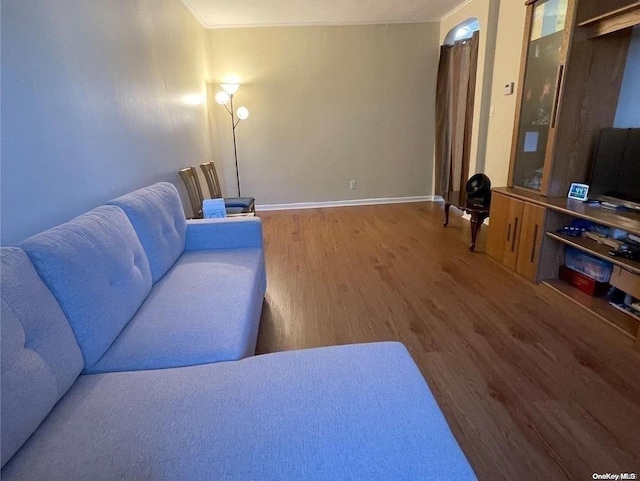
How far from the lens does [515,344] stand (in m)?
1.85

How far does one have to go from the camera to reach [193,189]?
10.4ft

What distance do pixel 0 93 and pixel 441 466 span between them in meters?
1.81

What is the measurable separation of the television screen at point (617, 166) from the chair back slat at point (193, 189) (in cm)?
315

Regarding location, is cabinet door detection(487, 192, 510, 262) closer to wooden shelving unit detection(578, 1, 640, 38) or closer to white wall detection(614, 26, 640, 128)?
white wall detection(614, 26, 640, 128)

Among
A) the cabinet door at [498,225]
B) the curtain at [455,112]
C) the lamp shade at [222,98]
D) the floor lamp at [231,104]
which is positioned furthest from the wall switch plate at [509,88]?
the lamp shade at [222,98]

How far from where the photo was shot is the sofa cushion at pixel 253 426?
29.3 inches

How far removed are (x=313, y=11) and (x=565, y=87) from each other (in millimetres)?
2877

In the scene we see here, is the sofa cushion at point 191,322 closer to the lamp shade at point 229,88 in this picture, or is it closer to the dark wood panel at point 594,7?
the dark wood panel at point 594,7

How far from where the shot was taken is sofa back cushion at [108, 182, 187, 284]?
1693mm

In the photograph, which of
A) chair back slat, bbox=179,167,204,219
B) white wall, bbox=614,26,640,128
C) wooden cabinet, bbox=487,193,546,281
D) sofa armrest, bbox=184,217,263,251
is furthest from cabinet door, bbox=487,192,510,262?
chair back slat, bbox=179,167,204,219

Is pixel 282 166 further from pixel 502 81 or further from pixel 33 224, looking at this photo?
pixel 33 224

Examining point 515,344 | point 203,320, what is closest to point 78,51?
point 203,320

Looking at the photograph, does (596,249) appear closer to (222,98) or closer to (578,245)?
Answer: (578,245)

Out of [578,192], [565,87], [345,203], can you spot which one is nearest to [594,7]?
[565,87]
